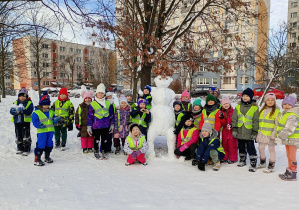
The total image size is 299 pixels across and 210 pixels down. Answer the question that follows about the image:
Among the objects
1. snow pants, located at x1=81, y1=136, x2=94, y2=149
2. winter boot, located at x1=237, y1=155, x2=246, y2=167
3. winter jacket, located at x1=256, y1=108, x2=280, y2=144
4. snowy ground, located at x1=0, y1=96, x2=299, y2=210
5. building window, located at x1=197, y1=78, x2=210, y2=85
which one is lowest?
snowy ground, located at x1=0, y1=96, x2=299, y2=210

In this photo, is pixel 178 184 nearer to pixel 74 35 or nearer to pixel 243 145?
pixel 243 145

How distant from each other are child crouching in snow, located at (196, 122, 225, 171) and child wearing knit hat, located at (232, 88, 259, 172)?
47 centimetres

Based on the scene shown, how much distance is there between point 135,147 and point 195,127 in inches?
60.3

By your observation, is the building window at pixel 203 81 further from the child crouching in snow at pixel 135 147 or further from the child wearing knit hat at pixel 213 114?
the child crouching in snow at pixel 135 147

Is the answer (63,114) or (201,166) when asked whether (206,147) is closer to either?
(201,166)

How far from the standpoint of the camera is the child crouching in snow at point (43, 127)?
15.8 ft

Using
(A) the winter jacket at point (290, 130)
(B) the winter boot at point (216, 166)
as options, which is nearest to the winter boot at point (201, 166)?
(B) the winter boot at point (216, 166)

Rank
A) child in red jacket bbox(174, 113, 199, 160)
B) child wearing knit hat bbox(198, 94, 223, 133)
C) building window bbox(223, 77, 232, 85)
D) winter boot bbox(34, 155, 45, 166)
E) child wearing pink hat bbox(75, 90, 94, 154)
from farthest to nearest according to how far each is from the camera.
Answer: building window bbox(223, 77, 232, 85) < child wearing pink hat bbox(75, 90, 94, 154) < child in red jacket bbox(174, 113, 199, 160) < child wearing knit hat bbox(198, 94, 223, 133) < winter boot bbox(34, 155, 45, 166)

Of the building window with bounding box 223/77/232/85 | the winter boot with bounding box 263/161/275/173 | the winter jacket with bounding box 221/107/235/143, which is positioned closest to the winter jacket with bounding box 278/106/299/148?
the winter boot with bounding box 263/161/275/173

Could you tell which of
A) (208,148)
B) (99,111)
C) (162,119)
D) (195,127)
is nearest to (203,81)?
(195,127)

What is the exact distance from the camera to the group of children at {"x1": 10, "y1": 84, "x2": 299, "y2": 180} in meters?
4.34

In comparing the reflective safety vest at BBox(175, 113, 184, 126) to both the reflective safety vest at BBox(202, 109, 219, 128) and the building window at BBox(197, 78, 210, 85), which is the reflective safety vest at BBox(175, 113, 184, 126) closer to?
the reflective safety vest at BBox(202, 109, 219, 128)

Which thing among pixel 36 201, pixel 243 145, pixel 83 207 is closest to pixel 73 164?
pixel 36 201

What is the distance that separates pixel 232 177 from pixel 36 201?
3384 mm
